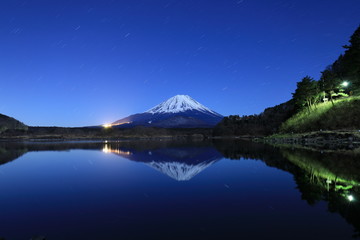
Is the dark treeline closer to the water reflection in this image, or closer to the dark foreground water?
the water reflection

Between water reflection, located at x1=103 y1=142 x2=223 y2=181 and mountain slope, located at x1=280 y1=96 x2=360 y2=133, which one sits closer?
water reflection, located at x1=103 y1=142 x2=223 y2=181

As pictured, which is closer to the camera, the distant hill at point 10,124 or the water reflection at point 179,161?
the water reflection at point 179,161

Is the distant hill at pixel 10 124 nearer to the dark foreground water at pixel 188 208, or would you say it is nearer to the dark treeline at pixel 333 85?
the dark treeline at pixel 333 85

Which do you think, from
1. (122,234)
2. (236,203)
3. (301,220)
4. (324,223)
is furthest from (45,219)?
(324,223)

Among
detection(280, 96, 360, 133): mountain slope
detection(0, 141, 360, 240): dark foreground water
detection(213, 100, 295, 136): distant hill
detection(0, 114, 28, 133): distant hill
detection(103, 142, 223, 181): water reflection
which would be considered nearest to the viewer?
detection(0, 141, 360, 240): dark foreground water

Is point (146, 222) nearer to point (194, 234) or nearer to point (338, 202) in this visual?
point (194, 234)

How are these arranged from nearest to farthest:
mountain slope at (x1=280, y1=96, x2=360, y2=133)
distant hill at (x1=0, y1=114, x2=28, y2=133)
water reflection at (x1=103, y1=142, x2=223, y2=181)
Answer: water reflection at (x1=103, y1=142, x2=223, y2=181)
mountain slope at (x1=280, y1=96, x2=360, y2=133)
distant hill at (x1=0, y1=114, x2=28, y2=133)

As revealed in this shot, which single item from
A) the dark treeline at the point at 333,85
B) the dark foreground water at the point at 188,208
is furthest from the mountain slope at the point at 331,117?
the dark foreground water at the point at 188,208

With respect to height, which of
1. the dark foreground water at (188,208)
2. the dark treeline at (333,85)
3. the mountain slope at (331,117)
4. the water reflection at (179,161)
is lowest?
the dark foreground water at (188,208)

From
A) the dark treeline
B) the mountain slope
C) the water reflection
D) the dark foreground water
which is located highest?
the dark treeline

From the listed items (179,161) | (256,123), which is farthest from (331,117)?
(256,123)

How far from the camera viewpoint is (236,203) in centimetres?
1075

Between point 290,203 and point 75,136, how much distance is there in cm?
18945

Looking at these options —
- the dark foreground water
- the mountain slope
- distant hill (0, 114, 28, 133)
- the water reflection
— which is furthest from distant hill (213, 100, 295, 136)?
distant hill (0, 114, 28, 133)
